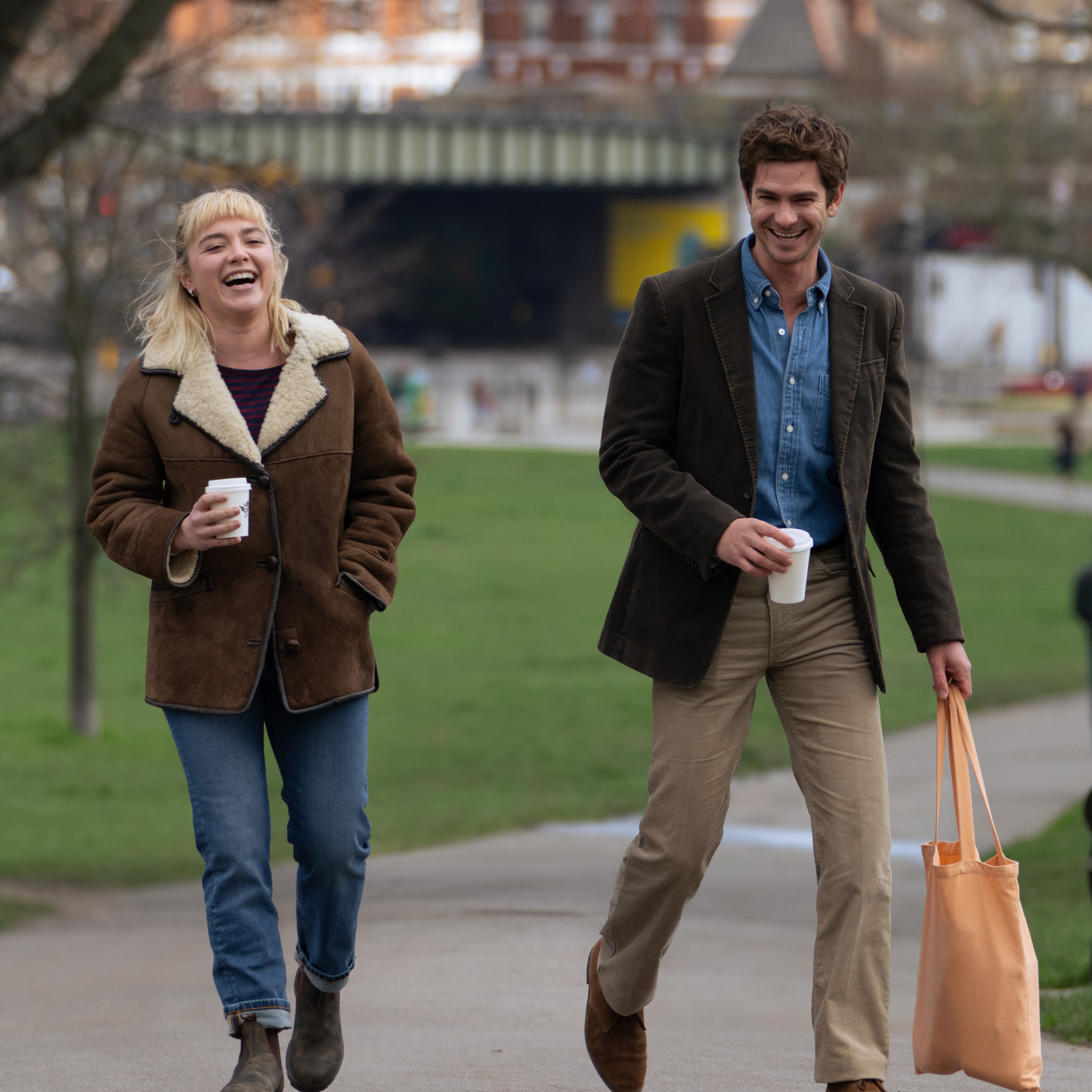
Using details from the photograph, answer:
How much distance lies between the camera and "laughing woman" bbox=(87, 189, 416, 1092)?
→ 3.53 m

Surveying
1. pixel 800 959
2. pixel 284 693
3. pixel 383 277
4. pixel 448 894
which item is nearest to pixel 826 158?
pixel 284 693

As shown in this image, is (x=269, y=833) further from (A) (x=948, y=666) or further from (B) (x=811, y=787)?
(A) (x=948, y=666)

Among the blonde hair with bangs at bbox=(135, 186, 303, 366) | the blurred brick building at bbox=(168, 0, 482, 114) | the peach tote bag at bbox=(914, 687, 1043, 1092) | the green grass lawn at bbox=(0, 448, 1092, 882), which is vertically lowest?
the green grass lawn at bbox=(0, 448, 1092, 882)

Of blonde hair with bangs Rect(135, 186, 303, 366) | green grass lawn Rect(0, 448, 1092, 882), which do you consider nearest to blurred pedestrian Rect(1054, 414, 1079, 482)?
green grass lawn Rect(0, 448, 1092, 882)

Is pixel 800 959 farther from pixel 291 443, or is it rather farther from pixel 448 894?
pixel 291 443

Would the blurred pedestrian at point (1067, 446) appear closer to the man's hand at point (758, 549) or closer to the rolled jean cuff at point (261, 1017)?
the man's hand at point (758, 549)

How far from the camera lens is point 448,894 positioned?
7254 millimetres

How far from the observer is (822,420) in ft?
11.6

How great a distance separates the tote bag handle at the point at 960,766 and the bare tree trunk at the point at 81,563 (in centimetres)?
967

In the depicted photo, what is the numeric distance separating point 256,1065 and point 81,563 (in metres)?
10.1

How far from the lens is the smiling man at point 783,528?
349cm

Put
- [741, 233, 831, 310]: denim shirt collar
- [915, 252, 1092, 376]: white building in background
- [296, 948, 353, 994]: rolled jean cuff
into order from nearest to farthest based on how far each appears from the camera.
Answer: [741, 233, 831, 310]: denim shirt collar → [296, 948, 353, 994]: rolled jean cuff → [915, 252, 1092, 376]: white building in background

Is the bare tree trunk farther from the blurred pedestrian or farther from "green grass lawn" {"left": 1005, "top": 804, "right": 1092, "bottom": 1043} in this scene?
the blurred pedestrian

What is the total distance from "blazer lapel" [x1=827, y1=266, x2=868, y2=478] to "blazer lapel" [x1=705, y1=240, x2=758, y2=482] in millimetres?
163
